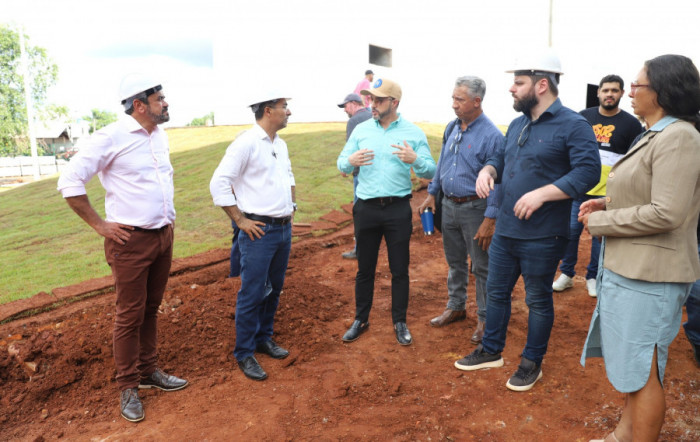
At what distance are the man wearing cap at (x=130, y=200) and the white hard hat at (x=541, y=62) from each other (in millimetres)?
2530

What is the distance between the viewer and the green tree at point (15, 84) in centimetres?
3512

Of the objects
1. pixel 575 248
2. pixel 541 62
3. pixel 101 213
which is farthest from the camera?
pixel 101 213

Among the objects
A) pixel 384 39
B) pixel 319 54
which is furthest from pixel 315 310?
pixel 384 39

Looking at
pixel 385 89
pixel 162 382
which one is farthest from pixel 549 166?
pixel 162 382

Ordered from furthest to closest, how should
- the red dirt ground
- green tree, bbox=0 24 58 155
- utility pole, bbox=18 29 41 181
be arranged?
green tree, bbox=0 24 58 155, utility pole, bbox=18 29 41 181, the red dirt ground

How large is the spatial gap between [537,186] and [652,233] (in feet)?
3.43

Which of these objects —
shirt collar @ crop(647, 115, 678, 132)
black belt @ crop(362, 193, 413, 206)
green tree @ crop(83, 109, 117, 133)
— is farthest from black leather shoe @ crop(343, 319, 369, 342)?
green tree @ crop(83, 109, 117, 133)

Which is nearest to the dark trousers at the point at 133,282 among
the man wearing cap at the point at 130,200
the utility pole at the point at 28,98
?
the man wearing cap at the point at 130,200

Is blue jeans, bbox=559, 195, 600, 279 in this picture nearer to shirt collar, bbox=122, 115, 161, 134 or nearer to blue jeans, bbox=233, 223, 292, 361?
blue jeans, bbox=233, 223, 292, 361

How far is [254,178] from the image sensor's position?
12.5 ft

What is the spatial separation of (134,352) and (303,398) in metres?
1.24

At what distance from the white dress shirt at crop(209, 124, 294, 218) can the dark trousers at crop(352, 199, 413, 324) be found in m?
0.74

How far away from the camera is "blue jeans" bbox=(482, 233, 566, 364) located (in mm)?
3348

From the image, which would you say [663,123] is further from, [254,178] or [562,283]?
[562,283]
